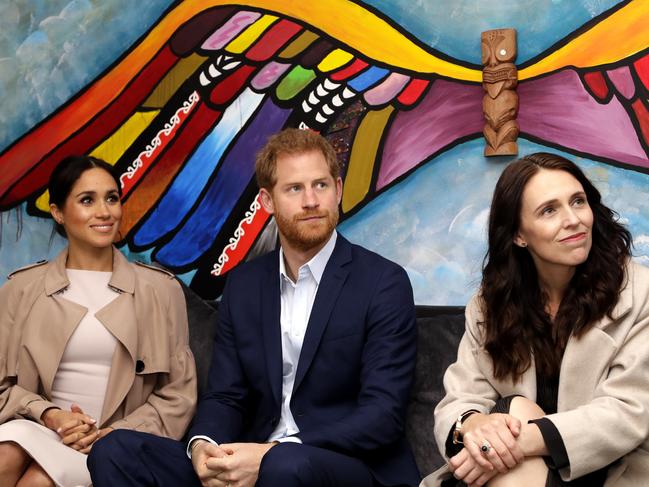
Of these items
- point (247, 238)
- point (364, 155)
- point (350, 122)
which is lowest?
point (247, 238)

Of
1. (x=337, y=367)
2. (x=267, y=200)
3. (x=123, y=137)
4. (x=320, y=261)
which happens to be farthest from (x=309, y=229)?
(x=123, y=137)

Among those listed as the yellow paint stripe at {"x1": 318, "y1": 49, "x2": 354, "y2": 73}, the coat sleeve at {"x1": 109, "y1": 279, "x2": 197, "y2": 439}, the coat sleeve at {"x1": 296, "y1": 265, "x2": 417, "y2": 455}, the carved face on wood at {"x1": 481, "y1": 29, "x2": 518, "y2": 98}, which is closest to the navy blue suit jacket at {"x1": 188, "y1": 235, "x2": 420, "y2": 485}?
the coat sleeve at {"x1": 296, "y1": 265, "x2": 417, "y2": 455}

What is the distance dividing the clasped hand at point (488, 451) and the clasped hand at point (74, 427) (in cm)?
119

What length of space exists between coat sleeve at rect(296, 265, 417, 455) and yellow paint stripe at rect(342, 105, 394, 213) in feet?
2.26

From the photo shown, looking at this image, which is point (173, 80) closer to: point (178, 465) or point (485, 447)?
point (178, 465)

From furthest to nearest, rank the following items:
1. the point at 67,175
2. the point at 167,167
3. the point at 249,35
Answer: the point at 167,167, the point at 249,35, the point at 67,175

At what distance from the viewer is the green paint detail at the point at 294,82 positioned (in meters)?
3.58

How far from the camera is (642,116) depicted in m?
3.00

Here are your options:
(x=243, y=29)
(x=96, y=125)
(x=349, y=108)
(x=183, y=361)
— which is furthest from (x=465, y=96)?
(x=96, y=125)

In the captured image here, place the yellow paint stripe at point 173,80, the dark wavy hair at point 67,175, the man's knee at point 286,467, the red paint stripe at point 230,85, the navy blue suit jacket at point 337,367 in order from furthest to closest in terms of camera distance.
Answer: the yellow paint stripe at point 173,80 < the red paint stripe at point 230,85 < the dark wavy hair at point 67,175 < the navy blue suit jacket at point 337,367 < the man's knee at point 286,467

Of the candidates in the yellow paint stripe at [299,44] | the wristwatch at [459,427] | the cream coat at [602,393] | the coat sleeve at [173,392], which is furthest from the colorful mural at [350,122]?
the wristwatch at [459,427]

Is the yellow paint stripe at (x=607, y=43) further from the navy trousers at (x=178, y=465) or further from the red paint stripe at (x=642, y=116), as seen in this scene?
the navy trousers at (x=178, y=465)

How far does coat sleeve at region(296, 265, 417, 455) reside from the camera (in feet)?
8.21

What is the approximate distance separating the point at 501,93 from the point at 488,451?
4.67 ft
